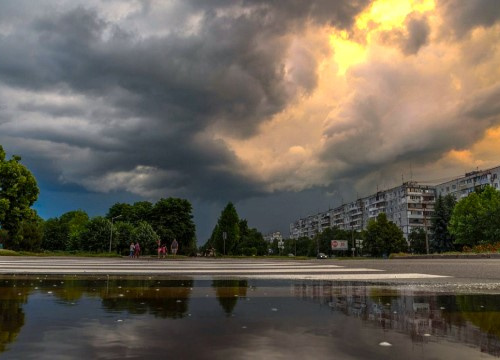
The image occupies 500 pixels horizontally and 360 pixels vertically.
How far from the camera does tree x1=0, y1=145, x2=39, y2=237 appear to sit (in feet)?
159

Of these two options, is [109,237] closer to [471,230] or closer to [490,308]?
[471,230]

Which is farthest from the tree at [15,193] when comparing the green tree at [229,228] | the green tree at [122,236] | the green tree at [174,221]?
the green tree at [229,228]

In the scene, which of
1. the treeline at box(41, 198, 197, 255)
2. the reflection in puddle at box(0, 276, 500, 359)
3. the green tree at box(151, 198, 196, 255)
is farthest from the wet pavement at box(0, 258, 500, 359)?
the green tree at box(151, 198, 196, 255)

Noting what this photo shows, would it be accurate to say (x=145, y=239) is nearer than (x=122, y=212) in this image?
Yes

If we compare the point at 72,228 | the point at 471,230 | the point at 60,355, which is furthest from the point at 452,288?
the point at 72,228

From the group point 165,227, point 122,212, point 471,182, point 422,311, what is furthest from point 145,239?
point 471,182

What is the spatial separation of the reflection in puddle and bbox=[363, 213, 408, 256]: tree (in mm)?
107457

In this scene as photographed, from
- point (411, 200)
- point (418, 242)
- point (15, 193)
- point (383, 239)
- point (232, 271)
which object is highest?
point (411, 200)

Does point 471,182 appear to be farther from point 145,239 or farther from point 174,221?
point 145,239

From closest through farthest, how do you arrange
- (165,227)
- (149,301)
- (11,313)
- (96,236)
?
(11,313) → (149,301) → (96,236) → (165,227)

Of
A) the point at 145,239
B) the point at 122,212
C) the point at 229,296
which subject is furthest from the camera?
the point at 122,212

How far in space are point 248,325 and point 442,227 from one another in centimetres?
9479

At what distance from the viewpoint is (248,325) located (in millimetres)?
4535

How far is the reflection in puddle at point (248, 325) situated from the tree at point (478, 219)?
69314mm
